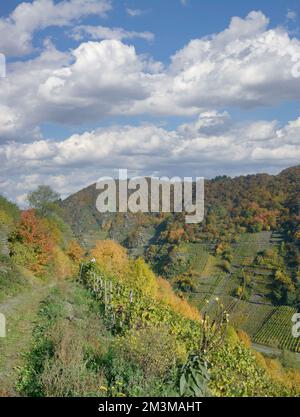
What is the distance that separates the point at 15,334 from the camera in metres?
11.1

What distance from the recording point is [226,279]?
311ft

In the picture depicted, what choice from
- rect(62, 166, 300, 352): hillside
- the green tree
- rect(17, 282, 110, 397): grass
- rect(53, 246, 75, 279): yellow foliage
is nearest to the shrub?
rect(17, 282, 110, 397): grass

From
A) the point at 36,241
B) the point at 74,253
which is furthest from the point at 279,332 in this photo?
the point at 36,241

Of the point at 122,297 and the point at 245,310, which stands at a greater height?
the point at 122,297

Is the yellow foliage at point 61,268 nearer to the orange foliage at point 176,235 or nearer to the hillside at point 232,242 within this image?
the hillside at point 232,242

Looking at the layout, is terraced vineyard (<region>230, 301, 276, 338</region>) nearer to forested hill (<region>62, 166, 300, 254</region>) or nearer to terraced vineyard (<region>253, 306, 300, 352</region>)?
terraced vineyard (<region>253, 306, 300, 352</region>)

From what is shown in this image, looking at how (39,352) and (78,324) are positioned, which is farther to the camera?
(78,324)

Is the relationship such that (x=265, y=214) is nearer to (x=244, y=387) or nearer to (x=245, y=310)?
(x=245, y=310)

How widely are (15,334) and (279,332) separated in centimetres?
6453

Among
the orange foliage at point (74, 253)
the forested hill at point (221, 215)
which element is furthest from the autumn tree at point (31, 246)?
the forested hill at point (221, 215)

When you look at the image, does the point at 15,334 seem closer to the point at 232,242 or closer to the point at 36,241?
the point at 36,241

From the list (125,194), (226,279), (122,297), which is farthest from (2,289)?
(125,194)

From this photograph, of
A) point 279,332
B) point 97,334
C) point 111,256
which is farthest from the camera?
point 279,332
